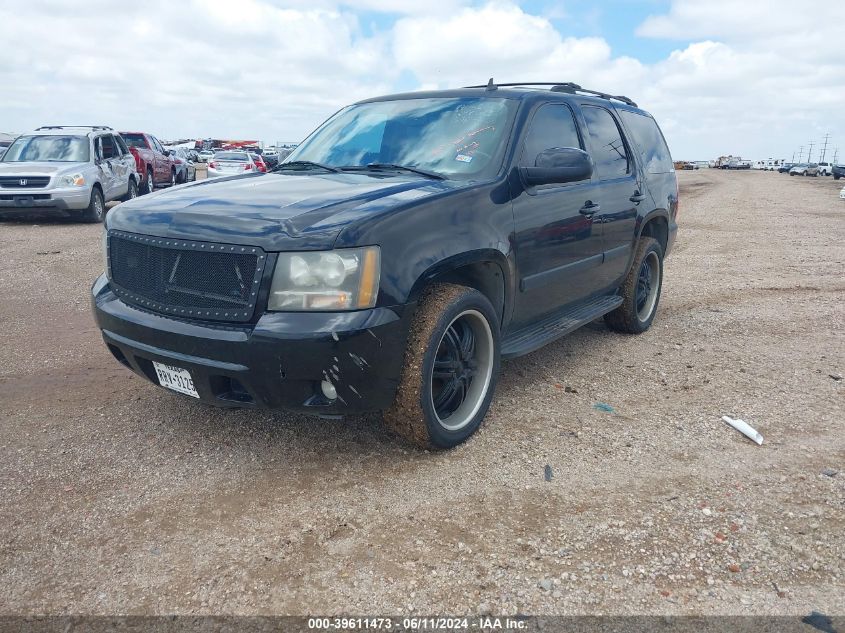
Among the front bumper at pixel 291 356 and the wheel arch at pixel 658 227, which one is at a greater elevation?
the wheel arch at pixel 658 227

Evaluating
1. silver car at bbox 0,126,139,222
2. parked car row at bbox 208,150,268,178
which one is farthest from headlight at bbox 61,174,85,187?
parked car row at bbox 208,150,268,178

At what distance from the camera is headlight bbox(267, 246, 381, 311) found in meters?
2.88

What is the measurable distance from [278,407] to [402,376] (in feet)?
1.89

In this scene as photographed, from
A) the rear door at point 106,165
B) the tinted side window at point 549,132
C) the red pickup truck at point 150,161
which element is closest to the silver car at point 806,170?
the red pickup truck at point 150,161

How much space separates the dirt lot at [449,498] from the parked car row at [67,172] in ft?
27.3

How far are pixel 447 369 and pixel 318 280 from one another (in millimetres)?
915

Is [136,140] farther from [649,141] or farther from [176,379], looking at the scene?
[176,379]

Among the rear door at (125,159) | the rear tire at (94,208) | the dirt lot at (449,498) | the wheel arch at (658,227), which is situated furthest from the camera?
the rear door at (125,159)

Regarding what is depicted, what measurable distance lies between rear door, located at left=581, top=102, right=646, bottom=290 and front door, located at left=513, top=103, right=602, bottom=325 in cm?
16

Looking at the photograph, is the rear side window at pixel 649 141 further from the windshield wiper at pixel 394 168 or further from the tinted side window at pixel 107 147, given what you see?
the tinted side window at pixel 107 147

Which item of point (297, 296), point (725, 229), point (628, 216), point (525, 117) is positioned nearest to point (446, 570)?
→ point (297, 296)

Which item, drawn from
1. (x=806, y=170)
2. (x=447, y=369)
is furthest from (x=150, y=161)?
(x=806, y=170)

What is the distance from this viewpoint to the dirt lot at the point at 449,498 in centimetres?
243

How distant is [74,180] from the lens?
1241 centimetres
